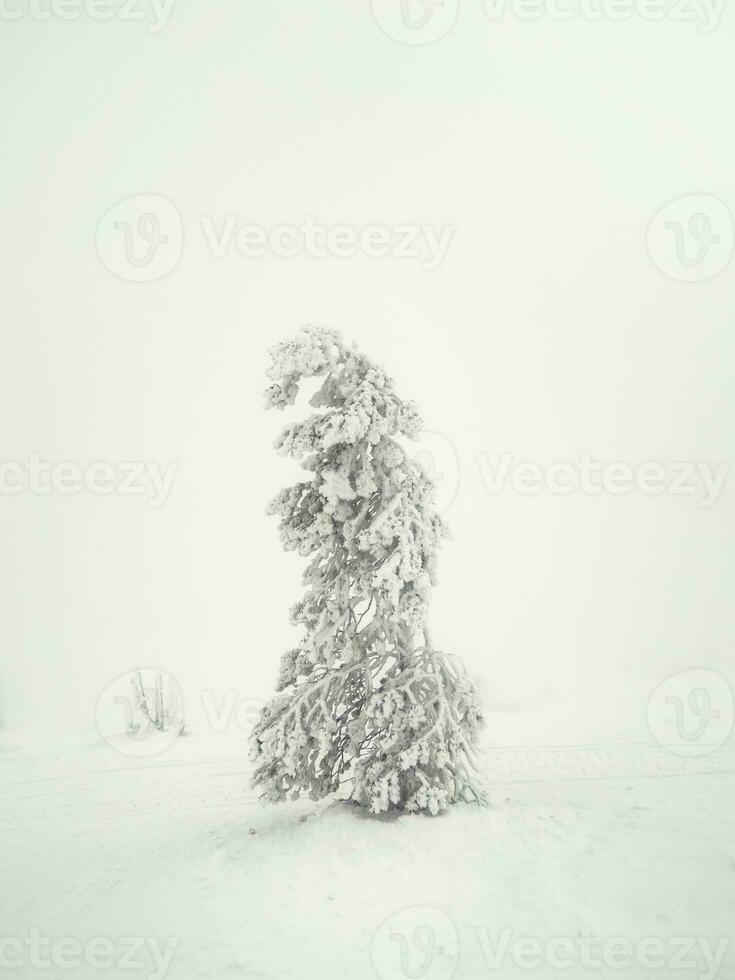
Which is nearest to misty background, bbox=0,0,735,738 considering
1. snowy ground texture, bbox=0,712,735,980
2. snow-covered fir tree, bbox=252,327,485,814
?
snowy ground texture, bbox=0,712,735,980

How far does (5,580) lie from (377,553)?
27247 mm

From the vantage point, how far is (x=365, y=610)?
10.5 metres

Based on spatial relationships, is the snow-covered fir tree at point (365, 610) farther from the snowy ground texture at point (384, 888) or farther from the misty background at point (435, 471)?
the misty background at point (435, 471)

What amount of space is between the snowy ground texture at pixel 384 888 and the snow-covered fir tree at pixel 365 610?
84cm

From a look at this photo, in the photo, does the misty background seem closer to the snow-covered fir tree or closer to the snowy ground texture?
the snowy ground texture

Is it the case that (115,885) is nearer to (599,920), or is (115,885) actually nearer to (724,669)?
(599,920)

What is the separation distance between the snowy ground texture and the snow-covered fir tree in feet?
2.76

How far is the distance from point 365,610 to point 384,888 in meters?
3.76

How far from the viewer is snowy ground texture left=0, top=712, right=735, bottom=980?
26.0ft

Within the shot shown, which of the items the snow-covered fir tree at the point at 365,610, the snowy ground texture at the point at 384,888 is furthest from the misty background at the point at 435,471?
the snow-covered fir tree at the point at 365,610

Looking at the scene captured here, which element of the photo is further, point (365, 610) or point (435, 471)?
point (435, 471)

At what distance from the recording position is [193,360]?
4747 cm

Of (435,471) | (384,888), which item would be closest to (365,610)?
(384,888)

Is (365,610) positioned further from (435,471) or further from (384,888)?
(435,471)
